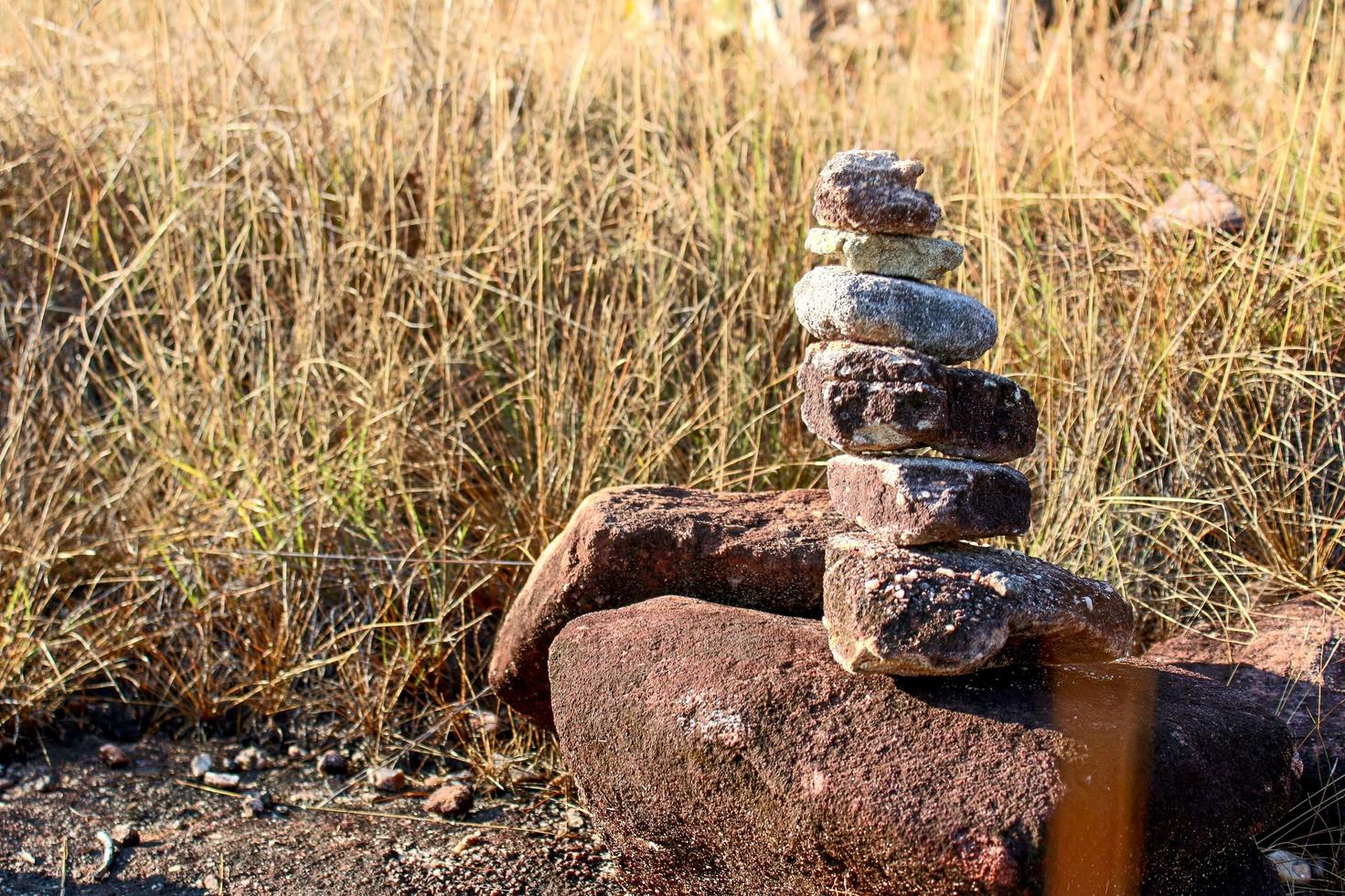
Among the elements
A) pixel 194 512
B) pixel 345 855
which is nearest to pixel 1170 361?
pixel 345 855

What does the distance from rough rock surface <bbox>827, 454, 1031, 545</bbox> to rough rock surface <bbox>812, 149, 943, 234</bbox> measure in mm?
338

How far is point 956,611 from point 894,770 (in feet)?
0.75

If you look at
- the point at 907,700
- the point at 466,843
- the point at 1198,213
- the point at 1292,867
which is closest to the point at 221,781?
the point at 466,843

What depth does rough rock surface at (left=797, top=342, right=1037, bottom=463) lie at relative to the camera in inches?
76.0

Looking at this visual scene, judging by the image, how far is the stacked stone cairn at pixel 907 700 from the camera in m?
1.70

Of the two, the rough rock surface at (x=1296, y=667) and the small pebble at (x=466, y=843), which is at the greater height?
the rough rock surface at (x=1296, y=667)

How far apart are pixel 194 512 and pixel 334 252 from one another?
2.39ft

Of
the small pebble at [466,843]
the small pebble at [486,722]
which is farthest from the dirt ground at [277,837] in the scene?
the small pebble at [486,722]

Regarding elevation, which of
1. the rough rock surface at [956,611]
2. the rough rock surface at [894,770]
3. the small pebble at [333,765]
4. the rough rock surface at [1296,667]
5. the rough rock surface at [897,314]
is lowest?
the small pebble at [333,765]

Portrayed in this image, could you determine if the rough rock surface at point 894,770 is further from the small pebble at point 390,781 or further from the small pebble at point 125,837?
the small pebble at point 125,837

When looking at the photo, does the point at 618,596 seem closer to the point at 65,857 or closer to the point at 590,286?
the point at 65,857

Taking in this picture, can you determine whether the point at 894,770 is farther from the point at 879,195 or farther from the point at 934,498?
the point at 879,195

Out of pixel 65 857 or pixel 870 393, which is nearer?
pixel 870 393

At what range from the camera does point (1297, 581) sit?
2676mm
